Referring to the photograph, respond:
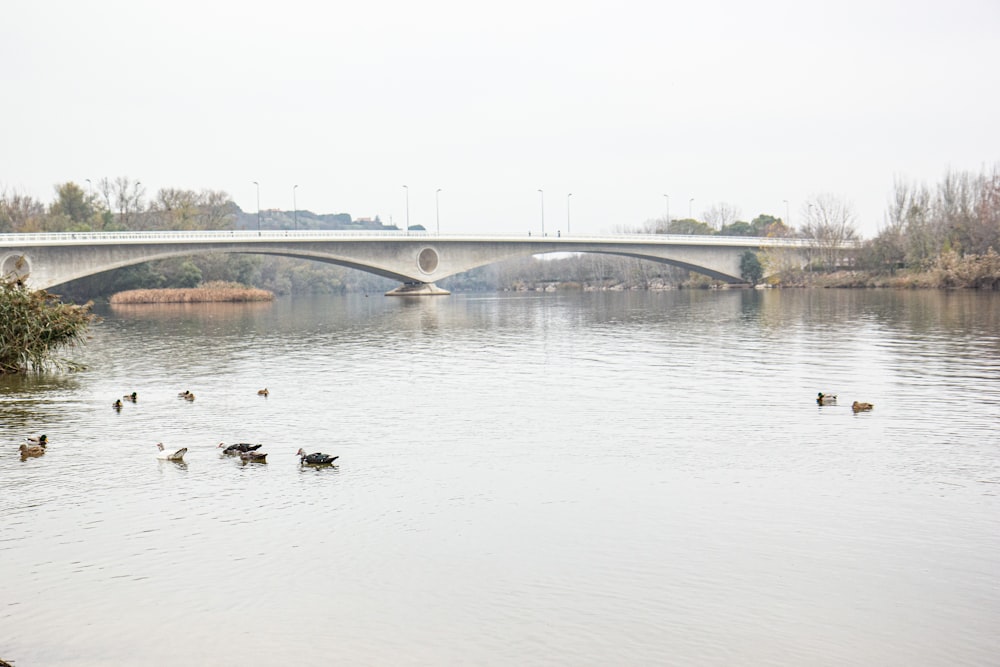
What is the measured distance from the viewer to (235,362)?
31.6m

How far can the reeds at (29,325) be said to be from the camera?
2592 cm

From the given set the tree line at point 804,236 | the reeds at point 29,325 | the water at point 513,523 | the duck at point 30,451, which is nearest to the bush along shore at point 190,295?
the tree line at point 804,236

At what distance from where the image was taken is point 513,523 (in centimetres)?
1152

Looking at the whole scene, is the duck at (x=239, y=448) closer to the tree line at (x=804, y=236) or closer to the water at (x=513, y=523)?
the water at (x=513, y=523)

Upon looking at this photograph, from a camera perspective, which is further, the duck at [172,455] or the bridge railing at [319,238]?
the bridge railing at [319,238]

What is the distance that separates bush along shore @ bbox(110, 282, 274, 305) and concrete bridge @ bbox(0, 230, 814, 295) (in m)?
5.60

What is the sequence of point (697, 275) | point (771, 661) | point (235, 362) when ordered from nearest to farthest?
point (771, 661), point (235, 362), point (697, 275)

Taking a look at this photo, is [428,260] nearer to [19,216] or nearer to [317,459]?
[19,216]

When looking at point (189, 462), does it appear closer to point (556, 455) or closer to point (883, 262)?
point (556, 455)

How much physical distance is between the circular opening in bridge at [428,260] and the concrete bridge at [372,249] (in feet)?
0.38

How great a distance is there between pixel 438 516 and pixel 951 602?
6017 millimetres

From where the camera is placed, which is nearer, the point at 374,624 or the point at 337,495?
the point at 374,624

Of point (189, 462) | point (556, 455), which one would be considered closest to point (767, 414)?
point (556, 455)

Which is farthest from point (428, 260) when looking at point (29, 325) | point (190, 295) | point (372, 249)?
point (29, 325)
